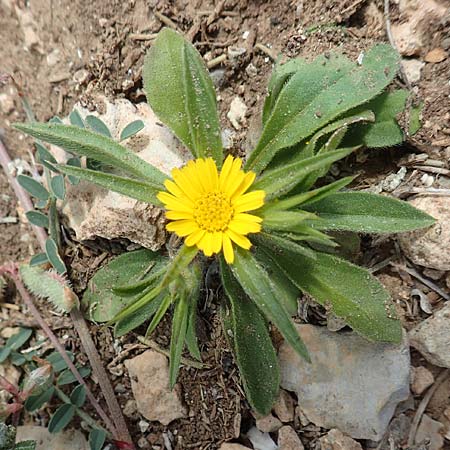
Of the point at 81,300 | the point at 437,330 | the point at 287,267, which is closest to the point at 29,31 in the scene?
the point at 81,300

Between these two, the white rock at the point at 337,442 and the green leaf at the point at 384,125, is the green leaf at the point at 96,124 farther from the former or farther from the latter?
the white rock at the point at 337,442

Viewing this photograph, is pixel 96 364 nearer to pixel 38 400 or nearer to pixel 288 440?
pixel 38 400

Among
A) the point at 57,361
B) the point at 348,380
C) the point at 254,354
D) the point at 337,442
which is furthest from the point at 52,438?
the point at 348,380

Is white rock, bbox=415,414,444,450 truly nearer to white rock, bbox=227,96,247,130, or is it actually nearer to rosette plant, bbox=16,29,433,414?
rosette plant, bbox=16,29,433,414

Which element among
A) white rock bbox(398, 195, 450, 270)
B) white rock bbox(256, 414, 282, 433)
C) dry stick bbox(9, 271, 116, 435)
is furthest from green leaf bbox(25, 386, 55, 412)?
white rock bbox(398, 195, 450, 270)

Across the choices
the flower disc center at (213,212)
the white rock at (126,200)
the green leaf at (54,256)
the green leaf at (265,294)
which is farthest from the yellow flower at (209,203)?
the green leaf at (54,256)

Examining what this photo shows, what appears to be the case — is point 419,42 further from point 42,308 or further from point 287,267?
point 42,308
